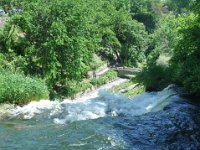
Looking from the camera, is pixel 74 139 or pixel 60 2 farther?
pixel 60 2

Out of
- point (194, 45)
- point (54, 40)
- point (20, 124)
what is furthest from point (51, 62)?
point (194, 45)

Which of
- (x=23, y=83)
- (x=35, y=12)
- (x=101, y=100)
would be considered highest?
(x=35, y=12)

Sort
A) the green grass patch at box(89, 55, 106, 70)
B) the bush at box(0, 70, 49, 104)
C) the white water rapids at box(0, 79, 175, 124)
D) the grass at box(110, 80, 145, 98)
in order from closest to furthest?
1. the white water rapids at box(0, 79, 175, 124)
2. the bush at box(0, 70, 49, 104)
3. the grass at box(110, 80, 145, 98)
4. the green grass patch at box(89, 55, 106, 70)

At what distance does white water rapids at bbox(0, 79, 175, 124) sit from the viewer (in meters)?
18.8

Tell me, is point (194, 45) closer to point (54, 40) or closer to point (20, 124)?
point (54, 40)

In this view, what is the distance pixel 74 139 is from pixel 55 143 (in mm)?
720

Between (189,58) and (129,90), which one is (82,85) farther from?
(189,58)

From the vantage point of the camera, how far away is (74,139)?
44.6 feet

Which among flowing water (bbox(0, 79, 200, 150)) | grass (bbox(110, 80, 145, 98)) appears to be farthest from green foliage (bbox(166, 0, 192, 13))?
flowing water (bbox(0, 79, 200, 150))

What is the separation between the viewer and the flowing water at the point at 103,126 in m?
13.1

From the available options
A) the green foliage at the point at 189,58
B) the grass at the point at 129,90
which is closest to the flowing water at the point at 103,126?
the green foliage at the point at 189,58

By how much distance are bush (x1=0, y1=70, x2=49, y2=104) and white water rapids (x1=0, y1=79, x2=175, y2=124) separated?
1.52 ft

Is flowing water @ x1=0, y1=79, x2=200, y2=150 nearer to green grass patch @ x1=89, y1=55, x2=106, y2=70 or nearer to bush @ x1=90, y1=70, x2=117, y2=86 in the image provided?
bush @ x1=90, y1=70, x2=117, y2=86

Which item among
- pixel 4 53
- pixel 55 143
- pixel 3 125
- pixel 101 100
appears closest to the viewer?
pixel 55 143
